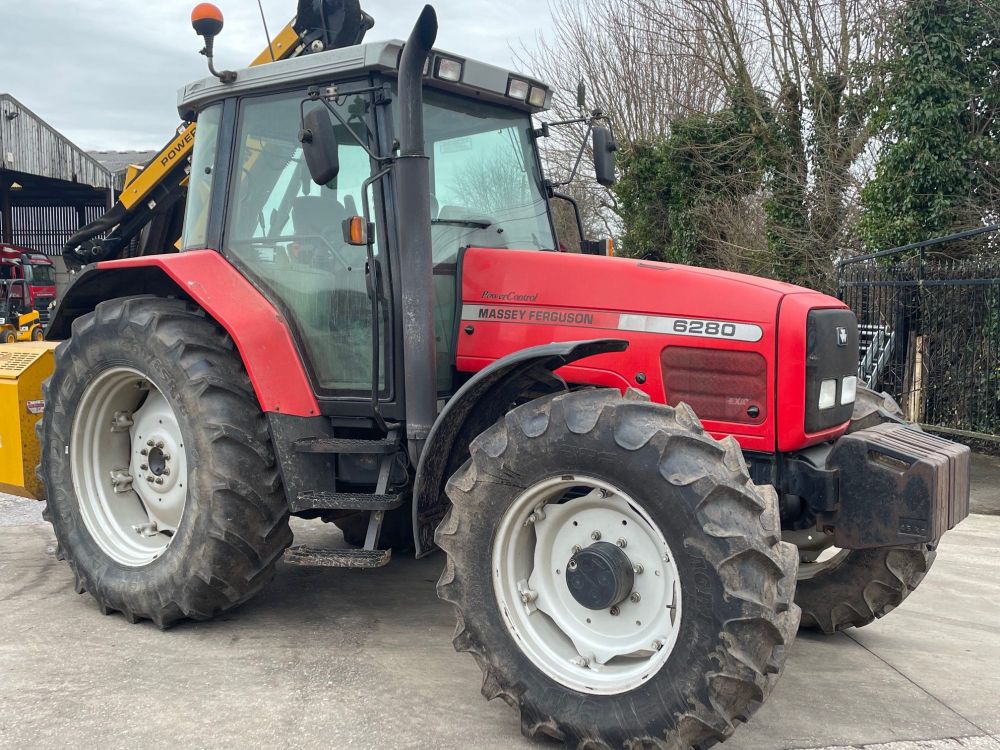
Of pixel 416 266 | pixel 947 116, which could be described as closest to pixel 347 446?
pixel 416 266

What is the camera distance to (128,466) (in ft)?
15.5

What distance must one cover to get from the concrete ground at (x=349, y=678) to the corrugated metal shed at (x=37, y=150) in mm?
21391

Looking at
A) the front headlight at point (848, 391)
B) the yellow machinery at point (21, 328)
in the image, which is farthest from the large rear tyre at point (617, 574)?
the yellow machinery at point (21, 328)

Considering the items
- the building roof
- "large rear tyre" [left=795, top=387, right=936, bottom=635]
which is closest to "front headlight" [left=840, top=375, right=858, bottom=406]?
"large rear tyre" [left=795, top=387, right=936, bottom=635]

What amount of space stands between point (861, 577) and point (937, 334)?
22.2 feet

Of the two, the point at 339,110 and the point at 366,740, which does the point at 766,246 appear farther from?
the point at 366,740

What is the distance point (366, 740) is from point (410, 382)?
1.34m

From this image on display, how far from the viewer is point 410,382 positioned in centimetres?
379

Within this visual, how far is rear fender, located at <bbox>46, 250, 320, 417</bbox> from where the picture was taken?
407cm

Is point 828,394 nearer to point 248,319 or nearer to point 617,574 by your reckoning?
point 617,574

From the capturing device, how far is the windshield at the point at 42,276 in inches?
939

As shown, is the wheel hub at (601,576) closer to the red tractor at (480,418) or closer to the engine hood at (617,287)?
the red tractor at (480,418)

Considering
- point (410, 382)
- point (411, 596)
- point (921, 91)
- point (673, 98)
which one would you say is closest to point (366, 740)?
point (410, 382)

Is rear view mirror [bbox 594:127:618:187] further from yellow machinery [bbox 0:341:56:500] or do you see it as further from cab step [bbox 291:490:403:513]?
yellow machinery [bbox 0:341:56:500]
